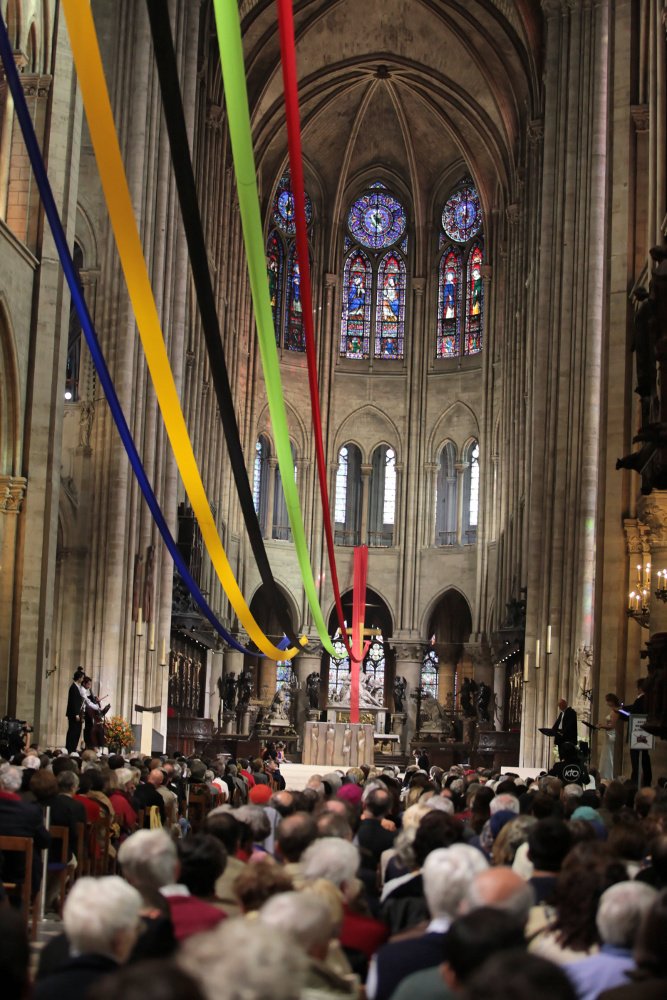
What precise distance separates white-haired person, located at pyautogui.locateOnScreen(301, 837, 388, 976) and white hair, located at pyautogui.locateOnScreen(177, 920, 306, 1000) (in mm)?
2658

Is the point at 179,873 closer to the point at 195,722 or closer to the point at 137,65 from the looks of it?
the point at 137,65

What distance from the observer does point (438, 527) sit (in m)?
49.2

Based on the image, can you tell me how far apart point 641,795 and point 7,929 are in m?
7.82

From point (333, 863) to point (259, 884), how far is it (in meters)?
0.52

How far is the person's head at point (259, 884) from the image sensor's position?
5.27 metres

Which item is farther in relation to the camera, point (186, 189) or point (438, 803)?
point (186, 189)

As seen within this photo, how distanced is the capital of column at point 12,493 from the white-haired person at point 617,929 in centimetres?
1539

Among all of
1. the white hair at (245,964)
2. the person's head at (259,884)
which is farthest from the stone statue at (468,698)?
the white hair at (245,964)

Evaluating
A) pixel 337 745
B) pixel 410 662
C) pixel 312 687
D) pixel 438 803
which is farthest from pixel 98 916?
pixel 410 662

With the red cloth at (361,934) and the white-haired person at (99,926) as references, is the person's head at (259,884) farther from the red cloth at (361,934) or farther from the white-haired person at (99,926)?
the white-haired person at (99,926)

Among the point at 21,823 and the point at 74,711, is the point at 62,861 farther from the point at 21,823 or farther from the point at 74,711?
the point at 74,711

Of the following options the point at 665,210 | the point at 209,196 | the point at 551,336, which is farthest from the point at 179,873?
the point at 209,196

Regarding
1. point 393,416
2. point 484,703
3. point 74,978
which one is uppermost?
point 393,416

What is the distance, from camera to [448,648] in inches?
1918
